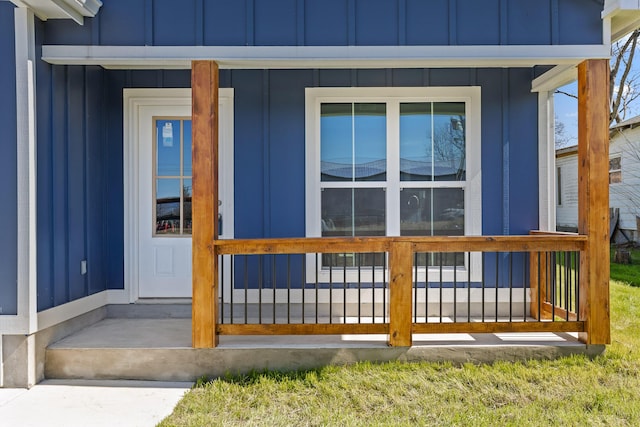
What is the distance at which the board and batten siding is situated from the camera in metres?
3.22

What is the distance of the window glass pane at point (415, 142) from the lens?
4.25m

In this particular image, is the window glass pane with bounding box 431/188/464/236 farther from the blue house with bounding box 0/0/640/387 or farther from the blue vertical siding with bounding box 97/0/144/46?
the blue vertical siding with bounding box 97/0/144/46

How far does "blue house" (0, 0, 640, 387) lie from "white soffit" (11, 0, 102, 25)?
0.05 feet

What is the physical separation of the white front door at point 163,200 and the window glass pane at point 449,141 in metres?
2.12

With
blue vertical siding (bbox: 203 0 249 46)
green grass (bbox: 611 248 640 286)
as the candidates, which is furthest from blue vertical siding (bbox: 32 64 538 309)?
green grass (bbox: 611 248 640 286)

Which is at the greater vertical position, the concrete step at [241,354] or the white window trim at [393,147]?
the white window trim at [393,147]

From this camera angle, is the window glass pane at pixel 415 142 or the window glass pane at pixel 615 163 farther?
the window glass pane at pixel 615 163

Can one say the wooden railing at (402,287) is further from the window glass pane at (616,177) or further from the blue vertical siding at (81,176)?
the window glass pane at (616,177)

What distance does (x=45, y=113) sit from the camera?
3236mm

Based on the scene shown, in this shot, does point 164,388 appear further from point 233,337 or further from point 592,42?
point 592,42

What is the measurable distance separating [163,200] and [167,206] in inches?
2.8

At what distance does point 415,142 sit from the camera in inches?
168

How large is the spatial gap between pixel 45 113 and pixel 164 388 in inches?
85.3

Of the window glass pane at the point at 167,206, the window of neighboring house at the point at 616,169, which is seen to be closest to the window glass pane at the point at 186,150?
the window glass pane at the point at 167,206
